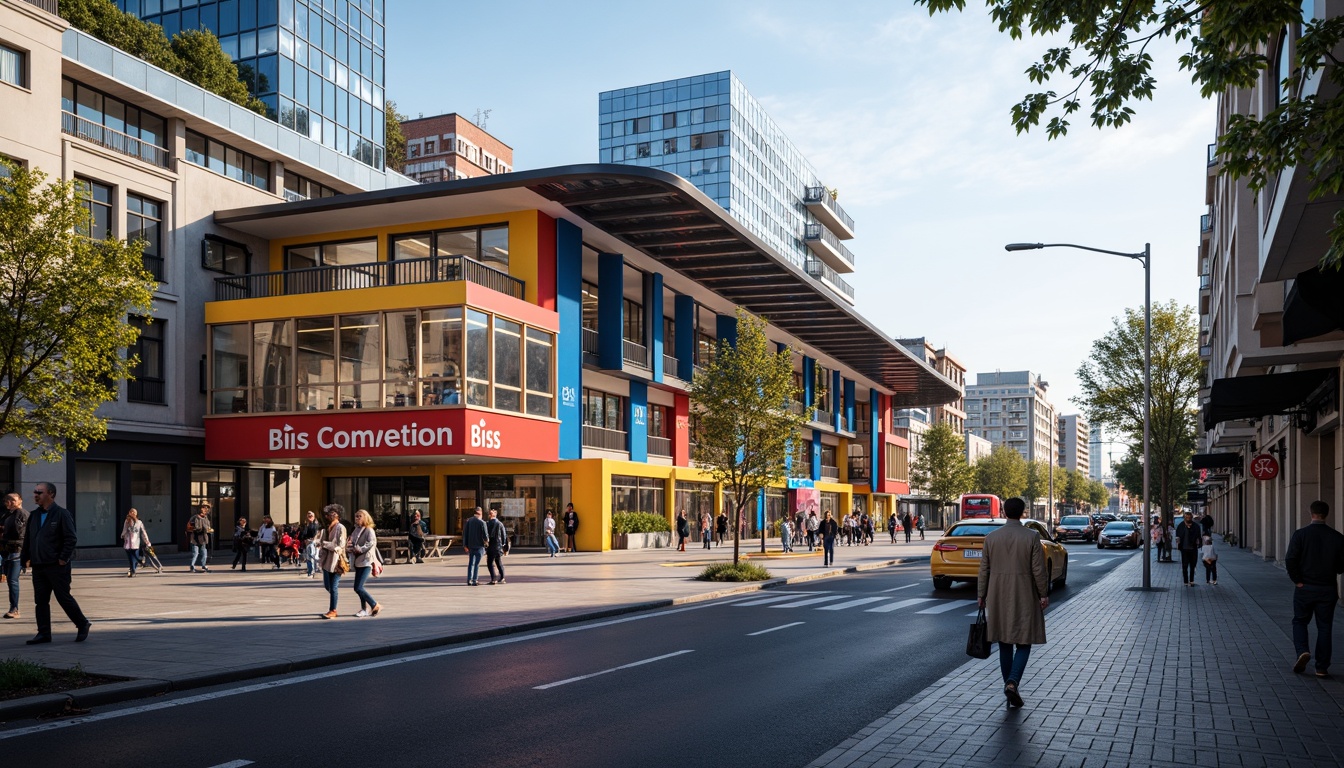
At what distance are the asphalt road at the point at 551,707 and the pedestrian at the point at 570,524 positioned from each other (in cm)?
2223

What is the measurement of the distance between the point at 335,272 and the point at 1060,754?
1294 inches

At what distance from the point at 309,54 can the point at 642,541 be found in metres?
30.7

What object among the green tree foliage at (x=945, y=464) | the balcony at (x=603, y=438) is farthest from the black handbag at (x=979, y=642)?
the green tree foliage at (x=945, y=464)

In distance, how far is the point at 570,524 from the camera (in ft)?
123

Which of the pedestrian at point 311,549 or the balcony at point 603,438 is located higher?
the balcony at point 603,438

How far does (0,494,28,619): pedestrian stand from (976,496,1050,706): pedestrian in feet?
46.1

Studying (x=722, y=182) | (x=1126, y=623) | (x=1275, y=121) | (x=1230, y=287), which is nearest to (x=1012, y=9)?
(x=1275, y=121)

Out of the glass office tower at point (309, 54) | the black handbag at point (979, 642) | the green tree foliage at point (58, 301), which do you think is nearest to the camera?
the black handbag at point (979, 642)

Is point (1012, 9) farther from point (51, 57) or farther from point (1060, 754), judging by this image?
point (51, 57)

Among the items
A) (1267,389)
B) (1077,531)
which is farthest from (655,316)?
(1077,531)

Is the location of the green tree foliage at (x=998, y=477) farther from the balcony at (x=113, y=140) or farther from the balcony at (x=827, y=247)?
the balcony at (x=113, y=140)

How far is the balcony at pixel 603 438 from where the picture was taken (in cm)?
3922

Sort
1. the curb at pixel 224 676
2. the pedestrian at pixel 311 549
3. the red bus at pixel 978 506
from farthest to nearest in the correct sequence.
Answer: the red bus at pixel 978 506 → the pedestrian at pixel 311 549 → the curb at pixel 224 676

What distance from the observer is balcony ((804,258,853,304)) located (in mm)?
93875
